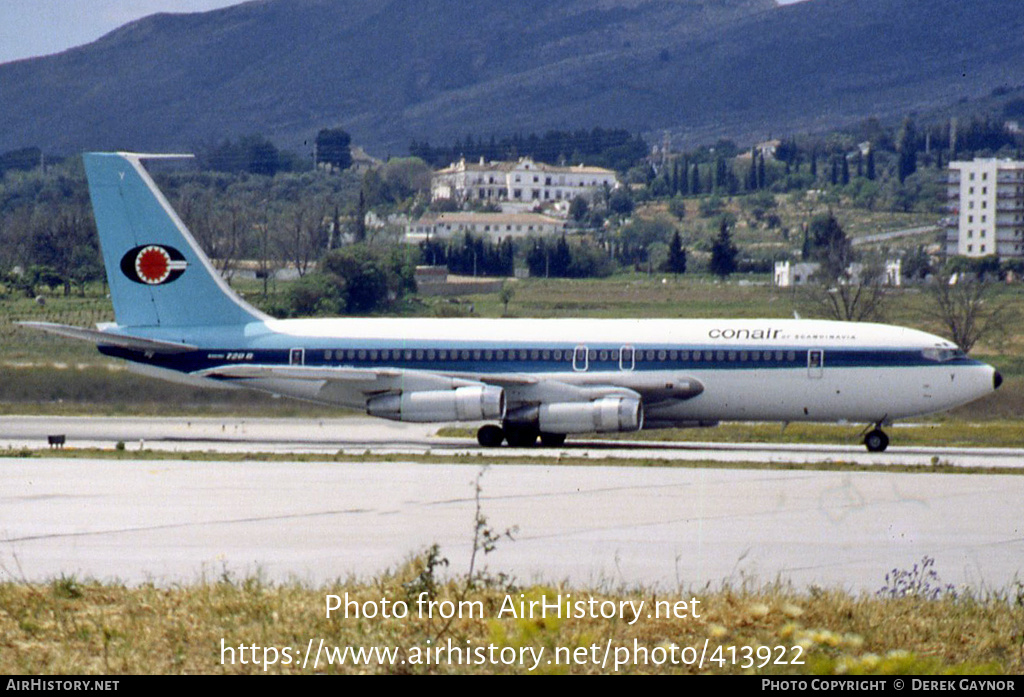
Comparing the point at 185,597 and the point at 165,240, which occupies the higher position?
the point at 165,240

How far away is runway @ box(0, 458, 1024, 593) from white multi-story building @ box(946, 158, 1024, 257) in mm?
154638

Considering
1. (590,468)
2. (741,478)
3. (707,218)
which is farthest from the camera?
(707,218)

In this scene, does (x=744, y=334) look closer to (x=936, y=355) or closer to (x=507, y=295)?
(x=936, y=355)

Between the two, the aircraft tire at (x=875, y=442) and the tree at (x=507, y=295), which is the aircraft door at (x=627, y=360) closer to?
the aircraft tire at (x=875, y=442)

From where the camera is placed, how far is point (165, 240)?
41062mm

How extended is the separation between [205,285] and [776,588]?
2817cm

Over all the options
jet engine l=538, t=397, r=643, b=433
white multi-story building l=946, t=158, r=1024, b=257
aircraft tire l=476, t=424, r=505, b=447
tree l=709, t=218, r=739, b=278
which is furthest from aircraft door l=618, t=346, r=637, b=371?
white multi-story building l=946, t=158, r=1024, b=257

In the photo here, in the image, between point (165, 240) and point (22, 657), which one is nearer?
point (22, 657)

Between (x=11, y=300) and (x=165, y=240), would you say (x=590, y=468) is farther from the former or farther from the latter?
(x=11, y=300)

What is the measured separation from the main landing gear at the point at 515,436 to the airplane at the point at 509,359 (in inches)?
1.6

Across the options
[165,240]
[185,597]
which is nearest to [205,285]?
[165,240]

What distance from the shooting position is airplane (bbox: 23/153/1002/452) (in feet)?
125

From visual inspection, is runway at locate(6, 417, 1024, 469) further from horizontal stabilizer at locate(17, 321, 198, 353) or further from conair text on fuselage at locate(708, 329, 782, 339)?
conair text on fuselage at locate(708, 329, 782, 339)
